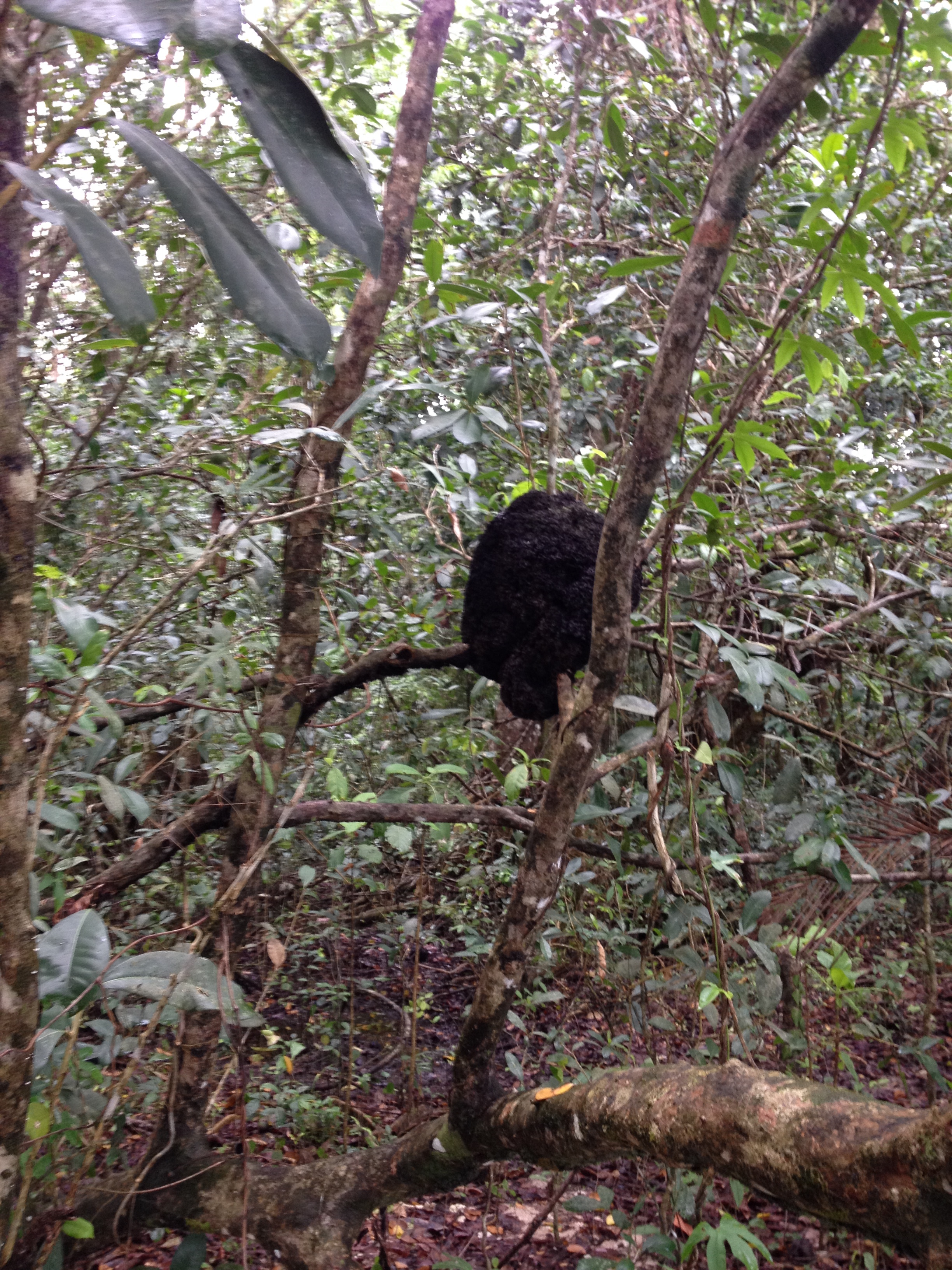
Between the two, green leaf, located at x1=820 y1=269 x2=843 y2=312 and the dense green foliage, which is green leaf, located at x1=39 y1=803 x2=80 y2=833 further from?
green leaf, located at x1=820 y1=269 x2=843 y2=312

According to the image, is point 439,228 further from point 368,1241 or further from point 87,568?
point 368,1241

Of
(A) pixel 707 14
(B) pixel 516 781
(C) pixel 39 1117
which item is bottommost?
(C) pixel 39 1117

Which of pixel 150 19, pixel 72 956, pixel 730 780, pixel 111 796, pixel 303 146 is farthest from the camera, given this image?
pixel 730 780

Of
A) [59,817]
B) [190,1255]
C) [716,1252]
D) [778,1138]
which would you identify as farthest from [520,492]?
[190,1255]

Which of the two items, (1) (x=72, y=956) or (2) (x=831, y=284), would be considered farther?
(2) (x=831, y=284)

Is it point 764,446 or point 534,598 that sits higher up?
point 764,446

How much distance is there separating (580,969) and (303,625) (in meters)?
1.43

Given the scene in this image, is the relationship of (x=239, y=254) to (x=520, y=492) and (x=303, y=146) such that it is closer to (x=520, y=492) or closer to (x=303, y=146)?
(x=303, y=146)

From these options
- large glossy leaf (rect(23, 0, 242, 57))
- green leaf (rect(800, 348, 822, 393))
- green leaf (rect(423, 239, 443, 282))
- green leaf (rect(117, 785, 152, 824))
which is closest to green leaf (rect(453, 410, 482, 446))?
green leaf (rect(423, 239, 443, 282))

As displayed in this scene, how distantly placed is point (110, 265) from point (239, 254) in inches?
4.6

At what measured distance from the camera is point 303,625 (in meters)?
2.03

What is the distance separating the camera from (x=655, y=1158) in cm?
121

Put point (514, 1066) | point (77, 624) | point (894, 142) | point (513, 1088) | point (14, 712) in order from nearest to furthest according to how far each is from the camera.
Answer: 1. point (14, 712)
2. point (894, 142)
3. point (77, 624)
4. point (514, 1066)
5. point (513, 1088)

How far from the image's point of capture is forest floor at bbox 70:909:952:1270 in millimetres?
2203
